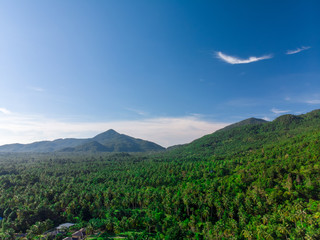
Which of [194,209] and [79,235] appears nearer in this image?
[79,235]

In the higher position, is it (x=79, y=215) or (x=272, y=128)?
(x=272, y=128)

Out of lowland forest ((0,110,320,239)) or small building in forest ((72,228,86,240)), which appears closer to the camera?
lowland forest ((0,110,320,239))

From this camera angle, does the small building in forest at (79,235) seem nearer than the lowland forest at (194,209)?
No

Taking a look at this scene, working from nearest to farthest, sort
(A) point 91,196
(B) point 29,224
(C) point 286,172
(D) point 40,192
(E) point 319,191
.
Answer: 1. (E) point 319,191
2. (B) point 29,224
3. (C) point 286,172
4. (A) point 91,196
5. (D) point 40,192

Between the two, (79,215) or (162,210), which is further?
(79,215)

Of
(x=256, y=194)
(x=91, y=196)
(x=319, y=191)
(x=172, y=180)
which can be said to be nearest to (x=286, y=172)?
(x=319, y=191)

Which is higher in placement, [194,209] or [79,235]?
[194,209]

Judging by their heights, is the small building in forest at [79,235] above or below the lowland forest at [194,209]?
below

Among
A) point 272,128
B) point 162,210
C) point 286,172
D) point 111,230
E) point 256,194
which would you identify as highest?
point 272,128

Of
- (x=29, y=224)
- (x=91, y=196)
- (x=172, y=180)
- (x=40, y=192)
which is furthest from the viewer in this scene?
(x=172, y=180)

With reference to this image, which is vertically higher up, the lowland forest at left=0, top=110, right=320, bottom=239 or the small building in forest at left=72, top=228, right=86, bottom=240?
the lowland forest at left=0, top=110, right=320, bottom=239

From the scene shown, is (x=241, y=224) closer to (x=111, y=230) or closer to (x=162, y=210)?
(x=162, y=210)
